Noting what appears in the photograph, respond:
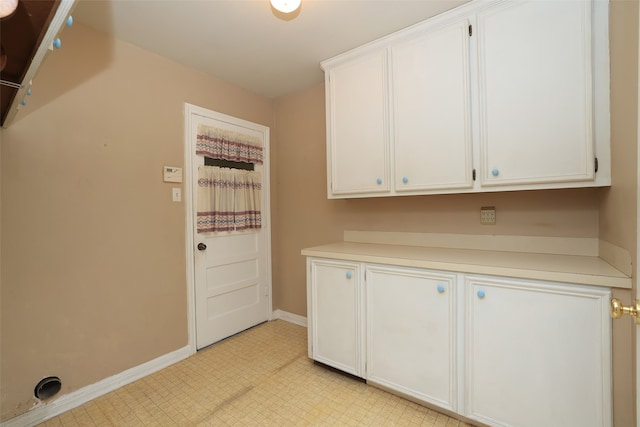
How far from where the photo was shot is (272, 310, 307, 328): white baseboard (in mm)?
3055

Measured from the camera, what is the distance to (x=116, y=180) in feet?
6.66

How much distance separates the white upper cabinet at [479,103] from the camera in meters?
1.43

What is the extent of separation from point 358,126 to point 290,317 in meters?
2.17

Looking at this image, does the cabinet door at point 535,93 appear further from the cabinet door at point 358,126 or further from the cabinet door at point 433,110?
the cabinet door at point 358,126

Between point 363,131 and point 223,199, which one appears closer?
point 363,131

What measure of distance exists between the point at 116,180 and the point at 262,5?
1543 mm

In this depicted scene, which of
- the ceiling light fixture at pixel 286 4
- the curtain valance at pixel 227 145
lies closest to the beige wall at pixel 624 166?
the ceiling light fixture at pixel 286 4

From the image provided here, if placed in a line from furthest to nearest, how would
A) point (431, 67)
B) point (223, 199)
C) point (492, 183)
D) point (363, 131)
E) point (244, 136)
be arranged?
point (244, 136)
point (223, 199)
point (363, 131)
point (431, 67)
point (492, 183)

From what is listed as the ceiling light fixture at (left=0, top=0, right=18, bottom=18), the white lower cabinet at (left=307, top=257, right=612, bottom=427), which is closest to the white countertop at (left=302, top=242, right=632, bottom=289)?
the white lower cabinet at (left=307, top=257, right=612, bottom=427)

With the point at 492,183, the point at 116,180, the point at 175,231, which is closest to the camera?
the point at 492,183

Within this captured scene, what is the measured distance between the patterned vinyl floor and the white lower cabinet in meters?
0.12

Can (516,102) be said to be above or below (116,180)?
above

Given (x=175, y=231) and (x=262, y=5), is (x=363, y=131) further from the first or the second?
(x=175, y=231)

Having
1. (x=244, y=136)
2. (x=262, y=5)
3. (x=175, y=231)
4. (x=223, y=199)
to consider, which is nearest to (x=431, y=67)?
(x=262, y=5)
